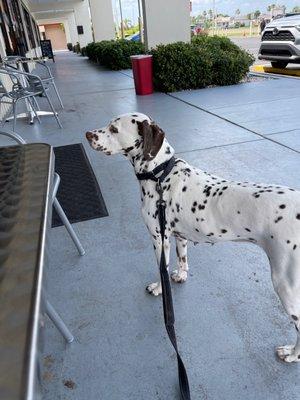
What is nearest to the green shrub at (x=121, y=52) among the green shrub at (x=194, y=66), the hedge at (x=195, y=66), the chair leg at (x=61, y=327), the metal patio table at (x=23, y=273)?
the hedge at (x=195, y=66)

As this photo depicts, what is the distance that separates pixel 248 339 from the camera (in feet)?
6.13

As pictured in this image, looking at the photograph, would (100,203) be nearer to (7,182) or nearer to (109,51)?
(7,182)

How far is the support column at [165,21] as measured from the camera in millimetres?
8461

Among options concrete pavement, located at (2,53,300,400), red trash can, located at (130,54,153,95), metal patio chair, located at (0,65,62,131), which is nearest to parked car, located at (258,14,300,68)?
red trash can, located at (130,54,153,95)

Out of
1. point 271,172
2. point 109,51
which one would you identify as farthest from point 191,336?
point 109,51

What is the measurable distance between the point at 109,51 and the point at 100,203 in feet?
43.1

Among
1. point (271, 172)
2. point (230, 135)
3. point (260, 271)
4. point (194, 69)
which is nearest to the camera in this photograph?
point (260, 271)

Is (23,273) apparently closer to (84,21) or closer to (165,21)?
(165,21)

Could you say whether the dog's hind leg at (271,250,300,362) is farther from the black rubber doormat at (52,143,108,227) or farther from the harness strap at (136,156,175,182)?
the black rubber doormat at (52,143,108,227)

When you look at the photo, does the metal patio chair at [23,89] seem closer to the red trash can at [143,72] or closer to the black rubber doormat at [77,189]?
the black rubber doormat at [77,189]

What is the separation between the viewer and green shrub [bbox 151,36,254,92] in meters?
8.28

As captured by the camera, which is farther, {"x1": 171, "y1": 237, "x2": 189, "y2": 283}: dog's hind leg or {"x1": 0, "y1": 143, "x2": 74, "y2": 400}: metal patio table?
{"x1": 171, "y1": 237, "x2": 189, "y2": 283}: dog's hind leg

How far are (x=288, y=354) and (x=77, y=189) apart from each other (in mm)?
2687

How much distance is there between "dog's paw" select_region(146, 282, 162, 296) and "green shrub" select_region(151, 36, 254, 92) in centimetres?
711
